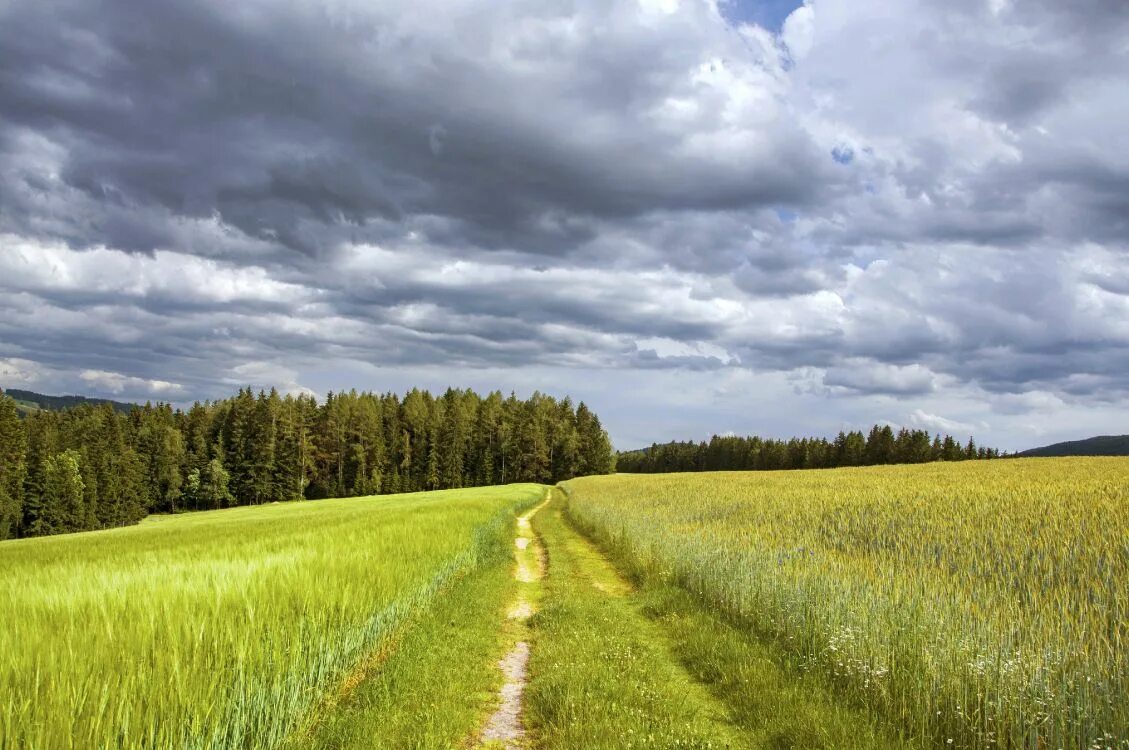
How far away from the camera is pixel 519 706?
7.51 metres

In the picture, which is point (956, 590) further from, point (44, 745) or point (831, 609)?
point (44, 745)

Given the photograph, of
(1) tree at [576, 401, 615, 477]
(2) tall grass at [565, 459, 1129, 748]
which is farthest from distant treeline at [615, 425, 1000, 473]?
(2) tall grass at [565, 459, 1129, 748]

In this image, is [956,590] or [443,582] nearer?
[956,590]

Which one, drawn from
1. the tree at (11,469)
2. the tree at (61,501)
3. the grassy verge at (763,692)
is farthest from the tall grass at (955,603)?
the tree at (61,501)

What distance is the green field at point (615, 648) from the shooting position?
15.9ft

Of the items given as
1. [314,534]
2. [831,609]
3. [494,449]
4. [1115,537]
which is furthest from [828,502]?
[494,449]

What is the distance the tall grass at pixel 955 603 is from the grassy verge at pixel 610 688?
1835 mm

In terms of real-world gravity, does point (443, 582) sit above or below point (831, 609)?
below

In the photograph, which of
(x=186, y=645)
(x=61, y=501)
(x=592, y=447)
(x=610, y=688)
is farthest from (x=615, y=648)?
(x=592, y=447)

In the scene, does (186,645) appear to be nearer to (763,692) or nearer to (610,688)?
(610,688)

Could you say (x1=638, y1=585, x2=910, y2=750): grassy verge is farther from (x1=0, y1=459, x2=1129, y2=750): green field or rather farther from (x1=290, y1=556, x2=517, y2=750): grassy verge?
(x1=290, y1=556, x2=517, y2=750): grassy verge

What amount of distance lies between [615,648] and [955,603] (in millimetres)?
4851

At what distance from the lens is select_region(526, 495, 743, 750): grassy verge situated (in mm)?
6219

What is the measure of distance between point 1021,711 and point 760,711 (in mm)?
2595
